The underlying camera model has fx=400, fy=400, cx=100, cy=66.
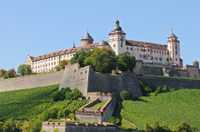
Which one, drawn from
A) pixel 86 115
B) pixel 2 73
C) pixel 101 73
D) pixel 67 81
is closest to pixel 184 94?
pixel 101 73

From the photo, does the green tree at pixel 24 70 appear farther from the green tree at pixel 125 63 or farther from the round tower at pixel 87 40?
the green tree at pixel 125 63

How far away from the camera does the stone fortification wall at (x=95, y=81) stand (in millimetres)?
67438

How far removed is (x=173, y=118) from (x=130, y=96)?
1116 cm

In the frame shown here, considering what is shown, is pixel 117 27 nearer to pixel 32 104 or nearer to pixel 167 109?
pixel 32 104

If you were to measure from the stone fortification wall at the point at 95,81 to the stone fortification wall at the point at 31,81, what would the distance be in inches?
217

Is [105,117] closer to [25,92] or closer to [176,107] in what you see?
[176,107]

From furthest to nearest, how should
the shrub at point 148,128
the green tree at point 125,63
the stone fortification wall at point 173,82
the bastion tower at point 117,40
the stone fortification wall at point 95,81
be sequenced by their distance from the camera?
the bastion tower at point 117,40 < the stone fortification wall at point 173,82 < the green tree at point 125,63 < the stone fortification wall at point 95,81 < the shrub at point 148,128

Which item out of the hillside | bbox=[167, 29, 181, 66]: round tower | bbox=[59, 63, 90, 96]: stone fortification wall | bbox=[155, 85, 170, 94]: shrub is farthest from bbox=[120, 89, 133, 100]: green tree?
bbox=[167, 29, 181, 66]: round tower

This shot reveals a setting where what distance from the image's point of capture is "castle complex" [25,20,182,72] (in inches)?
3538

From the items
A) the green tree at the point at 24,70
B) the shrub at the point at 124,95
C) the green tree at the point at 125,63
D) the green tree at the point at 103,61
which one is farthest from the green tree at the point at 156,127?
the green tree at the point at 24,70

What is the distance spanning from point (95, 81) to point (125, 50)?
2429 centimetres

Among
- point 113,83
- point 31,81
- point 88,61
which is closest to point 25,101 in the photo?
point 31,81

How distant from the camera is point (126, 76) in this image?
7469 cm

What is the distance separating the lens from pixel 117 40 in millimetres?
89500
